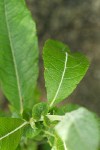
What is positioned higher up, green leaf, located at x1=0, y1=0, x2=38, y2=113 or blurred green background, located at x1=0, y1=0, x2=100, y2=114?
green leaf, located at x1=0, y1=0, x2=38, y2=113

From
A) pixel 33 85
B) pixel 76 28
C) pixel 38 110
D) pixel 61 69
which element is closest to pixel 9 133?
pixel 38 110

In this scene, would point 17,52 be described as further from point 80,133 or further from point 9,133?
point 80,133

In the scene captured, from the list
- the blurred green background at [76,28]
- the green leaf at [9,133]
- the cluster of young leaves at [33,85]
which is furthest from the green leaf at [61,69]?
the blurred green background at [76,28]

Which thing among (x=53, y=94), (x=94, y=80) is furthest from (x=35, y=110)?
(x=94, y=80)

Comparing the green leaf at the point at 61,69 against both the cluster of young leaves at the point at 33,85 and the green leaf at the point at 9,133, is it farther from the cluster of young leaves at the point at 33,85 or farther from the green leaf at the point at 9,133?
the green leaf at the point at 9,133

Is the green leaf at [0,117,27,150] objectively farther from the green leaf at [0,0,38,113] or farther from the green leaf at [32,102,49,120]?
the green leaf at [0,0,38,113]

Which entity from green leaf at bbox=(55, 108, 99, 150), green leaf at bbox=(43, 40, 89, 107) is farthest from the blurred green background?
green leaf at bbox=(55, 108, 99, 150)
